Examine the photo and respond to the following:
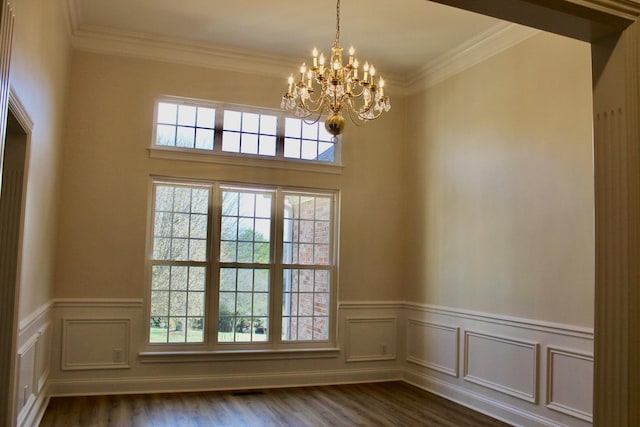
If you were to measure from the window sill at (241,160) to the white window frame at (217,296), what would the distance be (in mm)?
222

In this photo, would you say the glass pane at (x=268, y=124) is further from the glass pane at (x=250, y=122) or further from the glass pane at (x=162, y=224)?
the glass pane at (x=162, y=224)

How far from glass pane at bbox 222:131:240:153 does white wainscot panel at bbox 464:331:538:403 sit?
3.14 m

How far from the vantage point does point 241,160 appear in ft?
19.4

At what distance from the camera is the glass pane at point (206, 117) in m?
5.90

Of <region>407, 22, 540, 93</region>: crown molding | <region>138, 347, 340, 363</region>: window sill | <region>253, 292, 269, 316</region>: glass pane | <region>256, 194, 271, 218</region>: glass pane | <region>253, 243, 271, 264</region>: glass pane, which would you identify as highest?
<region>407, 22, 540, 93</region>: crown molding

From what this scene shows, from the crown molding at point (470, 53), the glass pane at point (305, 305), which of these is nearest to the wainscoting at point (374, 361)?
the glass pane at point (305, 305)

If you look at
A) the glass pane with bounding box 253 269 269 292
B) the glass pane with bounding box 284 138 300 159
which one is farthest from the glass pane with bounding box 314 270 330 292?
the glass pane with bounding box 284 138 300 159

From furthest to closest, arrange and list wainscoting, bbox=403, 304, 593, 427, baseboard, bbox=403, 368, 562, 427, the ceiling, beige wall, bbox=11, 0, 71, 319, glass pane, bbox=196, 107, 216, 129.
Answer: glass pane, bbox=196, 107, 216, 129 < the ceiling < baseboard, bbox=403, 368, 562, 427 < wainscoting, bbox=403, 304, 593, 427 < beige wall, bbox=11, 0, 71, 319

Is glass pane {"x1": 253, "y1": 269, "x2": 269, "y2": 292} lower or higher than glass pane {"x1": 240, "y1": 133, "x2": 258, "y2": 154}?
lower

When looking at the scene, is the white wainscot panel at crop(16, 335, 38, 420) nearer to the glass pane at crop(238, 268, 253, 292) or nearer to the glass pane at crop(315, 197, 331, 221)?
the glass pane at crop(238, 268, 253, 292)

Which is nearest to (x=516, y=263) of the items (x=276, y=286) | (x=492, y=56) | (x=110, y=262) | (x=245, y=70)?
(x=492, y=56)

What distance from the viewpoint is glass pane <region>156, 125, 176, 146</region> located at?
18.8 feet

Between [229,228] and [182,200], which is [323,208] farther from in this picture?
[182,200]

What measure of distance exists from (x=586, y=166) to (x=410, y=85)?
2.86 metres
